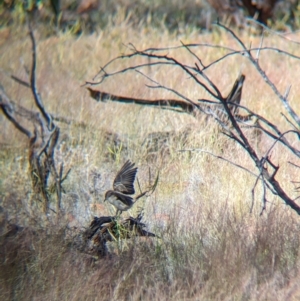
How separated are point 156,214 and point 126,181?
39cm

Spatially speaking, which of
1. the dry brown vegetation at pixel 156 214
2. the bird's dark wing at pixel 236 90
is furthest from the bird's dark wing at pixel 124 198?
the bird's dark wing at pixel 236 90

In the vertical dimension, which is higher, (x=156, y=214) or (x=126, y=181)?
(x=126, y=181)

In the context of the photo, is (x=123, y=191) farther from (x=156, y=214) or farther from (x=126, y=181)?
(x=156, y=214)

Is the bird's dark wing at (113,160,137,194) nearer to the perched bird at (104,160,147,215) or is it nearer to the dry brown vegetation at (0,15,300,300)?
the perched bird at (104,160,147,215)

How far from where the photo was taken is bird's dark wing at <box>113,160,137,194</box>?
3401mm

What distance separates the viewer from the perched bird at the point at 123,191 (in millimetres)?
3330

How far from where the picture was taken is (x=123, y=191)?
3.40 m

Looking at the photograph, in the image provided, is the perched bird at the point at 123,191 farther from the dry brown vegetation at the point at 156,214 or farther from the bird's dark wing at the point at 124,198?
the dry brown vegetation at the point at 156,214

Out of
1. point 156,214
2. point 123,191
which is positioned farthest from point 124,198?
point 156,214

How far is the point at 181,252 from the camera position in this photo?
315cm

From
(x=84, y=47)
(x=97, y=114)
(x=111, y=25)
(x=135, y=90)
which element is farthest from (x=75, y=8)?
(x=97, y=114)

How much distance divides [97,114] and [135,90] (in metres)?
0.98

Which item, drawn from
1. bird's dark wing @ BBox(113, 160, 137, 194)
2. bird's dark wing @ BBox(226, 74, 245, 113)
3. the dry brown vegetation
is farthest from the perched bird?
bird's dark wing @ BBox(226, 74, 245, 113)

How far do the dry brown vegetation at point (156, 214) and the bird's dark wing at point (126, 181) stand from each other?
0.84 ft
